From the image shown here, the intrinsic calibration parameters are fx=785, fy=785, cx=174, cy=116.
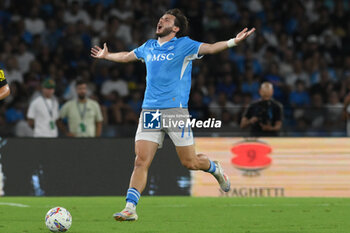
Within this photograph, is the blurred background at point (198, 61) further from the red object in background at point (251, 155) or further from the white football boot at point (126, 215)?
the white football boot at point (126, 215)

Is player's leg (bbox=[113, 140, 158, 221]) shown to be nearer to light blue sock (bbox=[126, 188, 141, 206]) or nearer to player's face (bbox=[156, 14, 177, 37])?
light blue sock (bbox=[126, 188, 141, 206])

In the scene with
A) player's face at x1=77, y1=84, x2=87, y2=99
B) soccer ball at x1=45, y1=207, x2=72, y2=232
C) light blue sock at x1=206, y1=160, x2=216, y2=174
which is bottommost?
soccer ball at x1=45, y1=207, x2=72, y2=232

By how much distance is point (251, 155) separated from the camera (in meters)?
13.6

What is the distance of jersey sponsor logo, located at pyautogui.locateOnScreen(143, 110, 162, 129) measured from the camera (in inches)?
353

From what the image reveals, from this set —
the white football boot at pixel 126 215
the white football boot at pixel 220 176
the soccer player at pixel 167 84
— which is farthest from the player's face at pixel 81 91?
the white football boot at pixel 126 215

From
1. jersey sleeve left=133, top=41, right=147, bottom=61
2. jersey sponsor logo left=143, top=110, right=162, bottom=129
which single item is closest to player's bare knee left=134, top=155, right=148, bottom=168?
jersey sponsor logo left=143, top=110, right=162, bottom=129

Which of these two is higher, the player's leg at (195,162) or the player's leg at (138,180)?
the player's leg at (195,162)

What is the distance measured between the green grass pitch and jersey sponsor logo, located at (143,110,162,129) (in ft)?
3.68

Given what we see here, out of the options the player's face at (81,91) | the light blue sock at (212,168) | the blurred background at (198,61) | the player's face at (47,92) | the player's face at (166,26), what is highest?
the blurred background at (198,61)

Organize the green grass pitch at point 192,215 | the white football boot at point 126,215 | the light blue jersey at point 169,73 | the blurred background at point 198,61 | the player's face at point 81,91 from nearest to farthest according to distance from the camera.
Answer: the green grass pitch at point 192,215 → the white football boot at point 126,215 → the light blue jersey at point 169,73 → the player's face at point 81,91 → the blurred background at point 198,61

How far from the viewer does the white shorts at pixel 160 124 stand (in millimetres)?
9008

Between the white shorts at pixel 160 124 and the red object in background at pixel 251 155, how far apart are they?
451 centimetres

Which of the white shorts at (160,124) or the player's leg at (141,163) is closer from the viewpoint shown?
the player's leg at (141,163)

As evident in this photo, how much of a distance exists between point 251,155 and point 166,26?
191 inches
